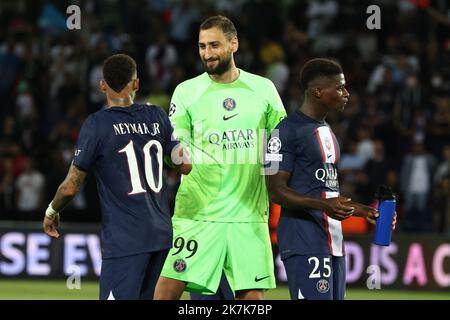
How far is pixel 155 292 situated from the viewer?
8430 mm

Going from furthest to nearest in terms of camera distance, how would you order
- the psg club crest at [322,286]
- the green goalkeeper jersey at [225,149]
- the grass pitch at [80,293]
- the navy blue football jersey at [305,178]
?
the grass pitch at [80,293]
the green goalkeeper jersey at [225,149]
the navy blue football jersey at [305,178]
the psg club crest at [322,286]

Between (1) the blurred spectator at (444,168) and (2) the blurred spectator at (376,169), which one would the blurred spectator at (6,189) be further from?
(1) the blurred spectator at (444,168)

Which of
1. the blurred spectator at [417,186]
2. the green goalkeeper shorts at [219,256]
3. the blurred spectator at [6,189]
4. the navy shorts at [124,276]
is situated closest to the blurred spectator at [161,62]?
the blurred spectator at [6,189]

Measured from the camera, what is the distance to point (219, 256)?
27.6 feet

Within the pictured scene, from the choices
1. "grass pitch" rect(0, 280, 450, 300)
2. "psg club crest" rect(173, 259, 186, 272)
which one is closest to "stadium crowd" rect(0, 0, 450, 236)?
"grass pitch" rect(0, 280, 450, 300)

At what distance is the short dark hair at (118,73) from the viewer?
7.64 metres

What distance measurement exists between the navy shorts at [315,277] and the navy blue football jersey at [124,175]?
2.94 feet

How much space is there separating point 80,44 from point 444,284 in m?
8.06

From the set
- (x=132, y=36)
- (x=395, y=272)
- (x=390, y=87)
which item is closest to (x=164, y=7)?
(x=132, y=36)

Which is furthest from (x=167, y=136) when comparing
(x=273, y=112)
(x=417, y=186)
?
(x=417, y=186)

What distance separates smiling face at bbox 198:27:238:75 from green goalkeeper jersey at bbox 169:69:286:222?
0.67ft

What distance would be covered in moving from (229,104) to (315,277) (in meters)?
1.58

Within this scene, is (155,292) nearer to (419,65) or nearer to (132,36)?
(419,65)

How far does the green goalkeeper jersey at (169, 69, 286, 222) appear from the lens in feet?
27.8
